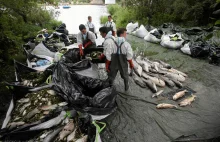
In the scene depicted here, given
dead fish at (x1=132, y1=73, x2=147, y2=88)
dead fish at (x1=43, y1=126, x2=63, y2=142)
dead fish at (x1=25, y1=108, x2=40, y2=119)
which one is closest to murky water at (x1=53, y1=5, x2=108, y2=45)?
dead fish at (x1=132, y1=73, x2=147, y2=88)

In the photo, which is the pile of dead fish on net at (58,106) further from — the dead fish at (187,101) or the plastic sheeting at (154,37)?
the plastic sheeting at (154,37)

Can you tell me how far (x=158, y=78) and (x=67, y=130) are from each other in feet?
10.5

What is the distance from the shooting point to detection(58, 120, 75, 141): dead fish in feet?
8.34

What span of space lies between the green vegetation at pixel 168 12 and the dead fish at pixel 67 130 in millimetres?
9980

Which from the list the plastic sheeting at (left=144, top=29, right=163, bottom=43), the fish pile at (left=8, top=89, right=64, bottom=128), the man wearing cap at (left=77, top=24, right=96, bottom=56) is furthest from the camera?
the plastic sheeting at (left=144, top=29, right=163, bottom=43)

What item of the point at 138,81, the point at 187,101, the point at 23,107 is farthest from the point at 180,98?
the point at 23,107

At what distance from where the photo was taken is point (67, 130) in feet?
8.57

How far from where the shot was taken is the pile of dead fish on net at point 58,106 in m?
2.56

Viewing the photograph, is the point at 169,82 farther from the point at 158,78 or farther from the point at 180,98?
the point at 180,98

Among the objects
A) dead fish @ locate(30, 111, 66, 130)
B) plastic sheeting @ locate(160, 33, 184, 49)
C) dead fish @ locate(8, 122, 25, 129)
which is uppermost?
plastic sheeting @ locate(160, 33, 184, 49)

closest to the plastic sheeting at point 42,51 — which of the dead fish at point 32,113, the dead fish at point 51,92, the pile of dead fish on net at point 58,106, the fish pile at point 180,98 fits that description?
the pile of dead fish on net at point 58,106

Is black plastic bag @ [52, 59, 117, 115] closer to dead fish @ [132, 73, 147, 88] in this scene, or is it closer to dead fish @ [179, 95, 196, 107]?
dead fish @ [132, 73, 147, 88]

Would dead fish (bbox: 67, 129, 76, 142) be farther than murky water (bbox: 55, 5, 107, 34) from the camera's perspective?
No

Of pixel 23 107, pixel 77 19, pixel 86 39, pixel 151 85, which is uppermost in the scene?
pixel 77 19
